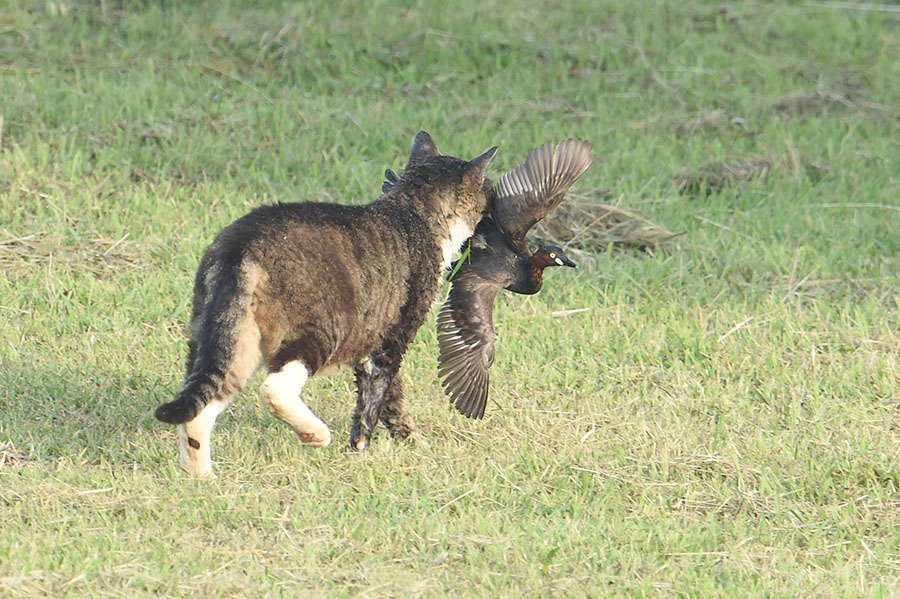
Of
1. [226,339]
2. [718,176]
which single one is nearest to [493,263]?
[226,339]

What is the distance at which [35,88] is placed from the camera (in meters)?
8.84

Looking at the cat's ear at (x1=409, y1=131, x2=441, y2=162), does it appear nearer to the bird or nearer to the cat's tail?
the bird

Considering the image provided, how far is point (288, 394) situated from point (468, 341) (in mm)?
985

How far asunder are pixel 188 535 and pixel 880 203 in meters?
5.74

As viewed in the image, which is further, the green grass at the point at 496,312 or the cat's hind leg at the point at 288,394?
the cat's hind leg at the point at 288,394

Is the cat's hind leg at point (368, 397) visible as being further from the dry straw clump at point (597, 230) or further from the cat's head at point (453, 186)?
the dry straw clump at point (597, 230)

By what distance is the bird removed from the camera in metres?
5.19

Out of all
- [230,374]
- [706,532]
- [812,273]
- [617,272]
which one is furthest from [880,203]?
[230,374]

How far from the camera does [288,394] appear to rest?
14.9ft

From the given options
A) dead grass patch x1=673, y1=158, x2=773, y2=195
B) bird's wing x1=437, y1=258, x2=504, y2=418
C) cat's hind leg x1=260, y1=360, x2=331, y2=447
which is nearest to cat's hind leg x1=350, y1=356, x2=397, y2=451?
bird's wing x1=437, y1=258, x2=504, y2=418

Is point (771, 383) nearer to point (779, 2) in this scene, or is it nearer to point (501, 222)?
point (501, 222)

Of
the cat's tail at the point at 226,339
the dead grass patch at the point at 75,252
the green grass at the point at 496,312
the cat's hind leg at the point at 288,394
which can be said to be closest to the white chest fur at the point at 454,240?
the green grass at the point at 496,312

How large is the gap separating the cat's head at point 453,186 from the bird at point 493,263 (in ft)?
0.33

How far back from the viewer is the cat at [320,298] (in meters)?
4.51
